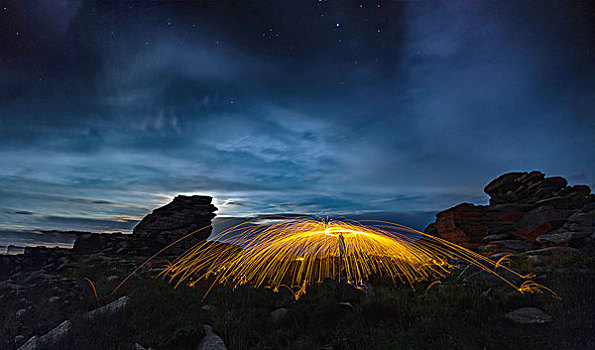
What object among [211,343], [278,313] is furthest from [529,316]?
[211,343]

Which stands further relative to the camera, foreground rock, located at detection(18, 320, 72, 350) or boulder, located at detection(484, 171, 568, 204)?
boulder, located at detection(484, 171, 568, 204)

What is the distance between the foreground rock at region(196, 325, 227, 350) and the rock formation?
20856 millimetres

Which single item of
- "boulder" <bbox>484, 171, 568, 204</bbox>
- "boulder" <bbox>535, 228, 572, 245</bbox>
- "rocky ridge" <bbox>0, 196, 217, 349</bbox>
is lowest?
"rocky ridge" <bbox>0, 196, 217, 349</bbox>

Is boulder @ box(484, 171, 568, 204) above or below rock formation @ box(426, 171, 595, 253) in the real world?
above

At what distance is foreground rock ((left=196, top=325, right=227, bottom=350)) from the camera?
7.10 meters

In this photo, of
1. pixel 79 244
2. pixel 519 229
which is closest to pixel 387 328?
pixel 519 229

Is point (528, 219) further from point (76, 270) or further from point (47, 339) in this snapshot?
point (76, 270)

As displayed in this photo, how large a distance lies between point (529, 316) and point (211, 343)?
28.9 ft

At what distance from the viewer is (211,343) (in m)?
7.24

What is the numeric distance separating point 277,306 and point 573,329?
27.6 feet

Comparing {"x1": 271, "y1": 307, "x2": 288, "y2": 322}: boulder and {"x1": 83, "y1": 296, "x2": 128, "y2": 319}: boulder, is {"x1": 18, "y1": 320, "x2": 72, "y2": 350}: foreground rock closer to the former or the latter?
{"x1": 83, "y1": 296, "x2": 128, "y2": 319}: boulder

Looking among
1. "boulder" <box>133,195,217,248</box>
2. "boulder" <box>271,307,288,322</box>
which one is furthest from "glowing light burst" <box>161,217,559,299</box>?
"boulder" <box>133,195,217,248</box>

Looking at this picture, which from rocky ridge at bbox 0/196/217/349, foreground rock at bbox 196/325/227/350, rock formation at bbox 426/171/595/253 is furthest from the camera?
rock formation at bbox 426/171/595/253

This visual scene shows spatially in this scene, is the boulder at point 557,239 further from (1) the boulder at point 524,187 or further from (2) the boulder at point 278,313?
(2) the boulder at point 278,313
